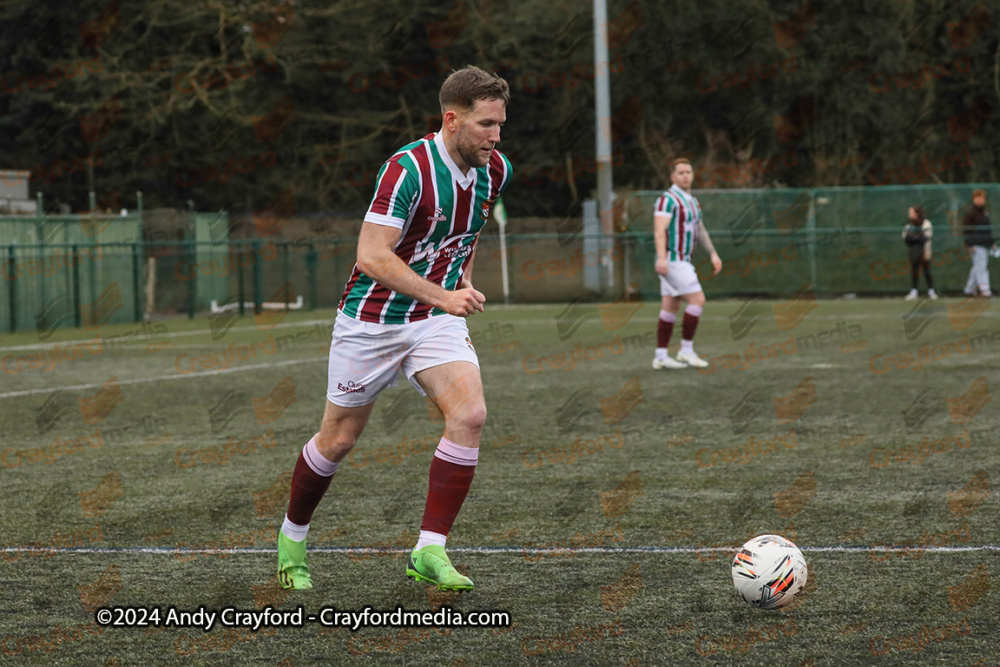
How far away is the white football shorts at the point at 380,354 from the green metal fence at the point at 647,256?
2094 centimetres

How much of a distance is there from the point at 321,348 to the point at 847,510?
1209 cm

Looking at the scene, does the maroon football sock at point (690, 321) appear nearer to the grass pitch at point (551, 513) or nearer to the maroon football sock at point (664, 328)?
the maroon football sock at point (664, 328)

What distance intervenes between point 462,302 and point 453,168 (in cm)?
63

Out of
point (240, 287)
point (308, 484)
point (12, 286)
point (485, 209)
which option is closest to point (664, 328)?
point (485, 209)

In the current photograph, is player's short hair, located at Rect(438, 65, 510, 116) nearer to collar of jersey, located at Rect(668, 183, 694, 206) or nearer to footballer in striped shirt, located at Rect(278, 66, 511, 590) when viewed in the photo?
footballer in striped shirt, located at Rect(278, 66, 511, 590)

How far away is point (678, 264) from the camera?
14.6 m

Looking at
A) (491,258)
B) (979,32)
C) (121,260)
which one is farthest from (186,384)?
(979,32)

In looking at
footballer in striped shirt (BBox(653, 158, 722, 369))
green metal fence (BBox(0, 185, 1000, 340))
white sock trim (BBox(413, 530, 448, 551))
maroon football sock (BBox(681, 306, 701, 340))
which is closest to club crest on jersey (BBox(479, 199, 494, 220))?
white sock trim (BBox(413, 530, 448, 551))

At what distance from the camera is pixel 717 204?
29594 millimetres

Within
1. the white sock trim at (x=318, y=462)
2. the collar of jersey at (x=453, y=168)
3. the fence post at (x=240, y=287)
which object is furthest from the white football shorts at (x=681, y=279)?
the fence post at (x=240, y=287)

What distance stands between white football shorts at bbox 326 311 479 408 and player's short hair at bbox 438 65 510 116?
837 millimetres

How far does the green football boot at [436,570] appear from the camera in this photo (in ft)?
16.3

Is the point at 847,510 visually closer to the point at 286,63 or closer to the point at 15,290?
the point at 15,290

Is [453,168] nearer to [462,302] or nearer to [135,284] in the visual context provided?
[462,302]
